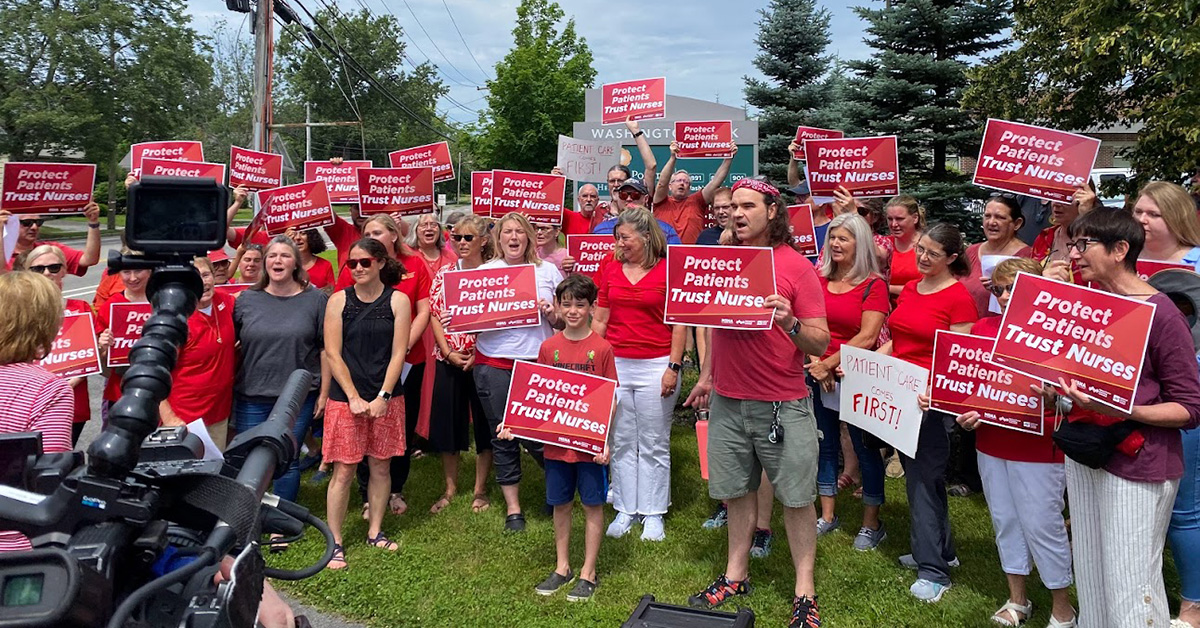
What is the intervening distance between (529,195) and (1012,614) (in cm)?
576

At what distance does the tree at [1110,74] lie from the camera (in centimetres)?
969

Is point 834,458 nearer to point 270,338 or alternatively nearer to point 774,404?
point 774,404

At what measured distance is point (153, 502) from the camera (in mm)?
1612

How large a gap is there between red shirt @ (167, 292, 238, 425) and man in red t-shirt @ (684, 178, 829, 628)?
3349mm

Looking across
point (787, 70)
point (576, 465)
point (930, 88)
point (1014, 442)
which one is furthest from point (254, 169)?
point (787, 70)

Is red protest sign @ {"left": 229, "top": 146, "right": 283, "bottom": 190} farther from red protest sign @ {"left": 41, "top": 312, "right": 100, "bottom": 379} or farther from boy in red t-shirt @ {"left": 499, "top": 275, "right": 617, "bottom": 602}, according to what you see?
boy in red t-shirt @ {"left": 499, "top": 275, "right": 617, "bottom": 602}

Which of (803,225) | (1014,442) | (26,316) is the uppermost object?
(803,225)

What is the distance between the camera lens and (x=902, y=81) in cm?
1566

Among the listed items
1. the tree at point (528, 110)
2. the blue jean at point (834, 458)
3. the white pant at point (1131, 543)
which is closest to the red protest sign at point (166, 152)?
the blue jean at point (834, 458)

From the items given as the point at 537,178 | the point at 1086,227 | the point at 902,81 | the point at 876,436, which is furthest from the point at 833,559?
the point at 902,81

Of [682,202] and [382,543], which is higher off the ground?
[682,202]

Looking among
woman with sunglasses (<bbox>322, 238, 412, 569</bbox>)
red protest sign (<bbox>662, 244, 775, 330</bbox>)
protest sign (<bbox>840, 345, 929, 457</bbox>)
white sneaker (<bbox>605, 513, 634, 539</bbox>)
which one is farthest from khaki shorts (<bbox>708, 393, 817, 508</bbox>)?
woman with sunglasses (<bbox>322, 238, 412, 569</bbox>)

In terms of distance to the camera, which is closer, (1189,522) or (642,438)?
(1189,522)

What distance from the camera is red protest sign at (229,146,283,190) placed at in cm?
931
